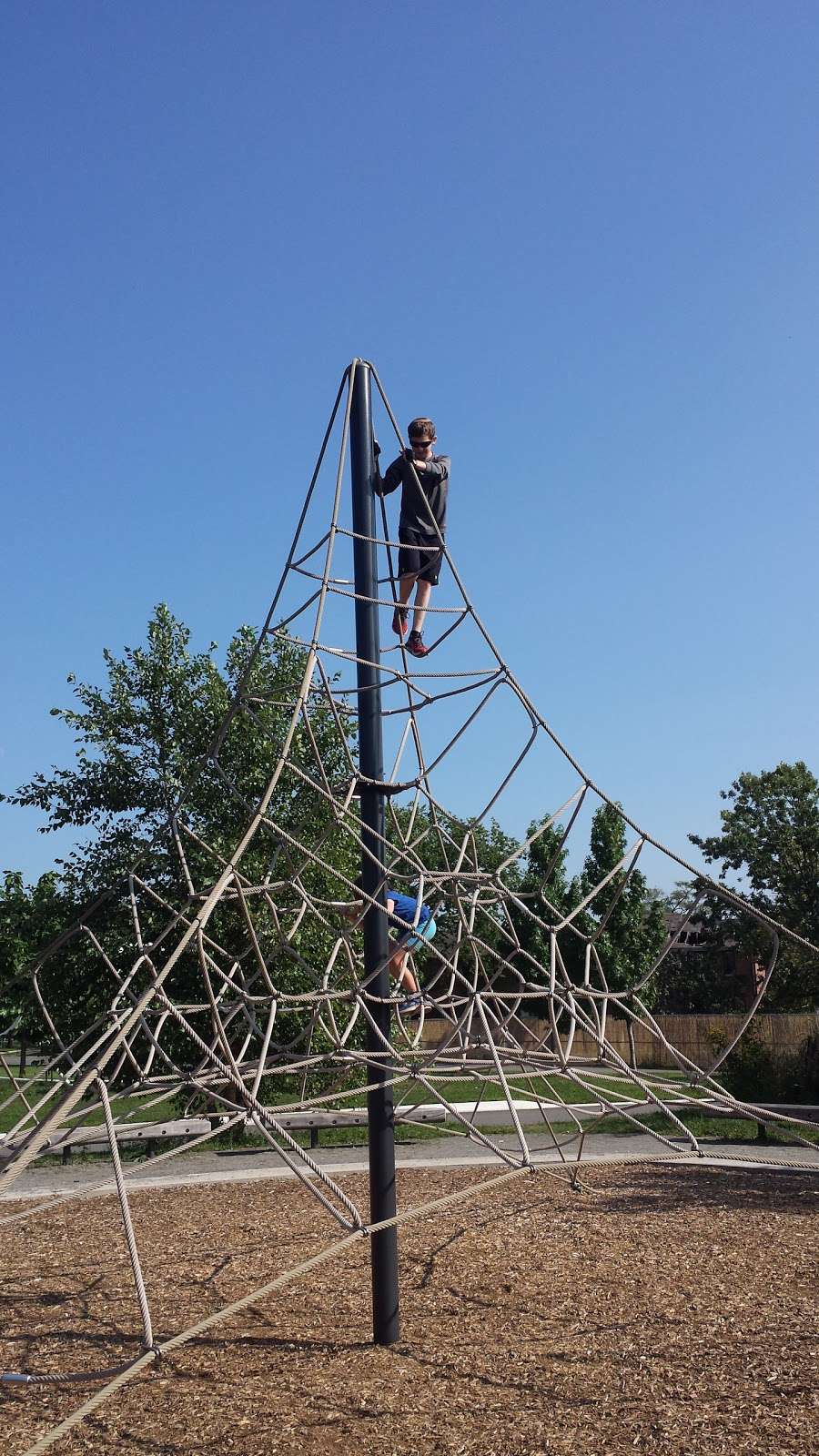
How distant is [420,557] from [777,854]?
32.4 m

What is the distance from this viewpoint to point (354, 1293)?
240 inches

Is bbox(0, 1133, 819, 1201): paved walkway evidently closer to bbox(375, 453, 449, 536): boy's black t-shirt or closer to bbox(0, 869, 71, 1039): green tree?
bbox(0, 869, 71, 1039): green tree

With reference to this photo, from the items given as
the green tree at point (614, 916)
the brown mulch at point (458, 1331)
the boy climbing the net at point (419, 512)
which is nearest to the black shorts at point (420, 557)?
the boy climbing the net at point (419, 512)

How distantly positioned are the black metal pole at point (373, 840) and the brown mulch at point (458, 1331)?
373mm

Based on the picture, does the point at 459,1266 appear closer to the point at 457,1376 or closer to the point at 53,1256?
the point at 457,1376

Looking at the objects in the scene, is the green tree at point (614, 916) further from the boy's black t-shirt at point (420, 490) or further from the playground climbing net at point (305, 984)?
the boy's black t-shirt at point (420, 490)

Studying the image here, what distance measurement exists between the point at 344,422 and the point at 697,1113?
37.4 feet

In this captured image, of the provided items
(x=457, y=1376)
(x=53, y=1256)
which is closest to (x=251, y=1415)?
(x=457, y=1376)

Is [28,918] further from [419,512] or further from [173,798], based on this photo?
[419,512]

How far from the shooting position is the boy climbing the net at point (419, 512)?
636cm

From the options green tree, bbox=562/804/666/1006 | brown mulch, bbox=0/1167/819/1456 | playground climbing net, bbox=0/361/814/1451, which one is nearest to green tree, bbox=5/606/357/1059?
playground climbing net, bbox=0/361/814/1451

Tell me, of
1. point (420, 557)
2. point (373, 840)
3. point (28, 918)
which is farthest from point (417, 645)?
point (28, 918)

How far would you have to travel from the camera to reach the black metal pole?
5.22 metres

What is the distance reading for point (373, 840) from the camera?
557 cm
